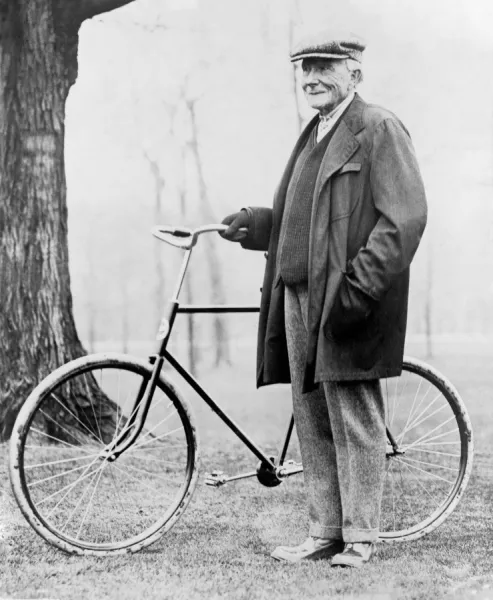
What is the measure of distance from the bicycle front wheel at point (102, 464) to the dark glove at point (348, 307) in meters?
0.67

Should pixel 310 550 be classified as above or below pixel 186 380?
below

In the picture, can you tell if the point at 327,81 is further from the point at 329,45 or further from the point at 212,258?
the point at 212,258

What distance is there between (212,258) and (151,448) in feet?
6.07

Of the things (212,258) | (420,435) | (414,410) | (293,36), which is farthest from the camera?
(212,258)

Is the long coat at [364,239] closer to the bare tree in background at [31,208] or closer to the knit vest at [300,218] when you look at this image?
the knit vest at [300,218]

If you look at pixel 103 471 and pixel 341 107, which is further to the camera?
pixel 103 471

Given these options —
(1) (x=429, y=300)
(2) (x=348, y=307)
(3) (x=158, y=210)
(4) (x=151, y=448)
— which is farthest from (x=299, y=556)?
(3) (x=158, y=210)

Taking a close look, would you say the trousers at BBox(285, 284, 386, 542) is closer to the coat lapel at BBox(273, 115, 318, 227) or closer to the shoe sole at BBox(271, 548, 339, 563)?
the shoe sole at BBox(271, 548, 339, 563)

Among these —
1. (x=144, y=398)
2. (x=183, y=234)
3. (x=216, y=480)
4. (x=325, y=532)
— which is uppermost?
(x=183, y=234)

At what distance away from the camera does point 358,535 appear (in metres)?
3.48

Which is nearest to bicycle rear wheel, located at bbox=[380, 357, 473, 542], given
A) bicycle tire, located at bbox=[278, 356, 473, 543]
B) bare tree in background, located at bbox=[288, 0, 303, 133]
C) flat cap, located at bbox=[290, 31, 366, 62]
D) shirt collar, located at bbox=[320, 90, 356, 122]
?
bicycle tire, located at bbox=[278, 356, 473, 543]

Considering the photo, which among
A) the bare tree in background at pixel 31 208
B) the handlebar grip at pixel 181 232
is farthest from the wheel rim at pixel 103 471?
the handlebar grip at pixel 181 232

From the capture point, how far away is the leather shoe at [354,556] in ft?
11.4

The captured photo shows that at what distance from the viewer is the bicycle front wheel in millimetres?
3424
